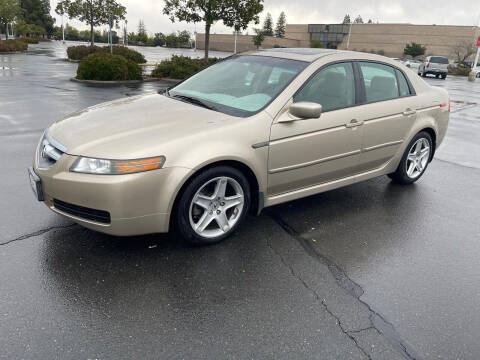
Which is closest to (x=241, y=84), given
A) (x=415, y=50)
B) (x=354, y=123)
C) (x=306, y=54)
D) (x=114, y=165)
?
(x=306, y=54)

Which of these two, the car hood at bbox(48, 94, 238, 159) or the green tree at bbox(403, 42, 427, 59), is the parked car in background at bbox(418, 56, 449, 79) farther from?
the green tree at bbox(403, 42, 427, 59)

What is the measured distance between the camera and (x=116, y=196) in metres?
2.96

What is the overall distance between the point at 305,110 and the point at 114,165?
169 centimetres

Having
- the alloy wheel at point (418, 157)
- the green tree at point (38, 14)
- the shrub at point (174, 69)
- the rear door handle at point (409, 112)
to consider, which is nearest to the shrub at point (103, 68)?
the shrub at point (174, 69)

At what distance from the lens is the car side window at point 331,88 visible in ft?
13.0

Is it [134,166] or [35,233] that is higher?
[134,166]

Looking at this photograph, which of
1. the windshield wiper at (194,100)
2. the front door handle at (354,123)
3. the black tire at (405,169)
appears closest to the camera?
the windshield wiper at (194,100)

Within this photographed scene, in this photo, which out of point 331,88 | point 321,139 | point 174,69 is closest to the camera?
point 321,139

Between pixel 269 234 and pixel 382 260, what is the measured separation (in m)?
1.04

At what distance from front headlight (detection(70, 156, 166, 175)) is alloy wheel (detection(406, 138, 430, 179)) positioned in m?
3.63

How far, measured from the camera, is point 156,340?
8.07ft

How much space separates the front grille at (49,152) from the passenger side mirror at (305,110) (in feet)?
6.42

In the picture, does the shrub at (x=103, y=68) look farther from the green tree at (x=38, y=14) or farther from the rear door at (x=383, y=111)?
the green tree at (x=38, y=14)

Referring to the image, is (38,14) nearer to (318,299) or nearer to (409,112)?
(409,112)
